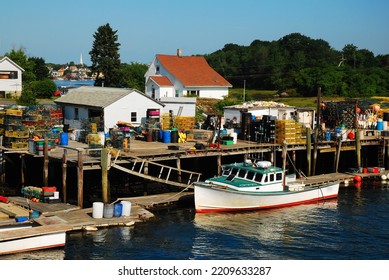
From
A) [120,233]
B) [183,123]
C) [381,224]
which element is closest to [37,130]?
[183,123]

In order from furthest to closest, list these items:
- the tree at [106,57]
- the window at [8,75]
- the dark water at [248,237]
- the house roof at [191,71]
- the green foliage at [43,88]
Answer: the tree at [106,57] < the house roof at [191,71] < the window at [8,75] < the green foliage at [43,88] < the dark water at [248,237]

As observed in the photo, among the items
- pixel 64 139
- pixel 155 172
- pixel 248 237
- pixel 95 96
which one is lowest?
pixel 248 237

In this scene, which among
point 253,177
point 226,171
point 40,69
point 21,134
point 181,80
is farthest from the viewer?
point 40,69

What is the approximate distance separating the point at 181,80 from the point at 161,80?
2.42 metres

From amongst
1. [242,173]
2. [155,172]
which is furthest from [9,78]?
[242,173]

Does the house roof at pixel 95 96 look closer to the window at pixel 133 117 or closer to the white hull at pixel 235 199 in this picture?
the window at pixel 133 117

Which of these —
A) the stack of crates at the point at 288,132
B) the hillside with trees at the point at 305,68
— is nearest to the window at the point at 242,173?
the stack of crates at the point at 288,132

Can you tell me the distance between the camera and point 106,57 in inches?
3305

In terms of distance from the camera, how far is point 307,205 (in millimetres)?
36875

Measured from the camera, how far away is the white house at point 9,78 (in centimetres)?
7394

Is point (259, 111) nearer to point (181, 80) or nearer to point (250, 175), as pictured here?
point (250, 175)

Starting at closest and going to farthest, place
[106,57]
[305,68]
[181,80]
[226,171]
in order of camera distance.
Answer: [226,171] < [181,80] < [106,57] < [305,68]

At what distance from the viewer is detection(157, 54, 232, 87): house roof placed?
74.9 m

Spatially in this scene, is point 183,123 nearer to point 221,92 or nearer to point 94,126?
point 94,126
